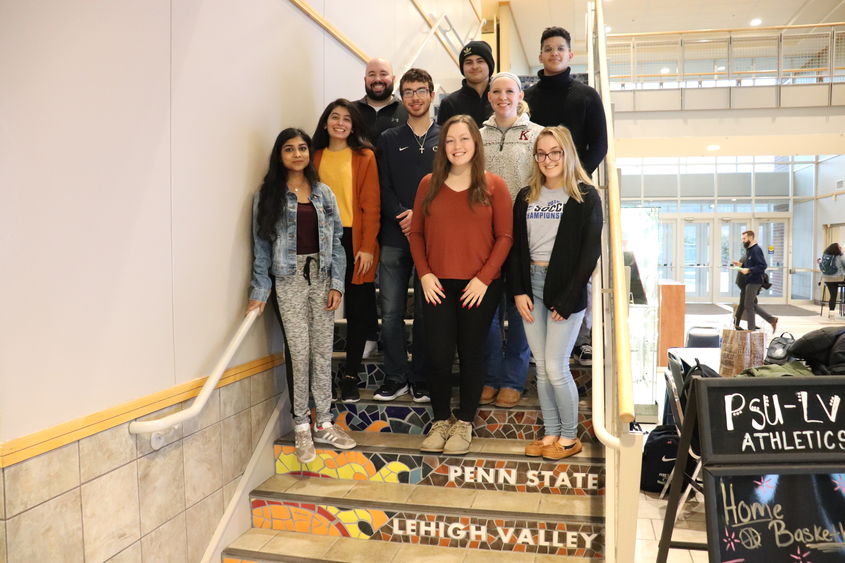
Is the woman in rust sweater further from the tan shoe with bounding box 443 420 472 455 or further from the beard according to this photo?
the beard

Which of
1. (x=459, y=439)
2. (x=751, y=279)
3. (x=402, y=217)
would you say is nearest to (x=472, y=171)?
(x=402, y=217)

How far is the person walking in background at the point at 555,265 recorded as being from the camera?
280 centimetres

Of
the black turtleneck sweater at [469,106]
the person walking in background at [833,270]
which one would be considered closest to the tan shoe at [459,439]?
the black turtleneck sweater at [469,106]

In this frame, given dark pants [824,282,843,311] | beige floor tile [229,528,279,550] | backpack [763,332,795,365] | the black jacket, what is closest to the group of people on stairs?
the black jacket

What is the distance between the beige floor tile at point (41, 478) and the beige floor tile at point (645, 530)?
117 inches

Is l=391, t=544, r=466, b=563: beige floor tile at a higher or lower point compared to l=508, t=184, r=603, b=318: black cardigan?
lower

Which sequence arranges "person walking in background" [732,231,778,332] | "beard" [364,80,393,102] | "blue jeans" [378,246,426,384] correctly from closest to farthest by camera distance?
"blue jeans" [378,246,426,384], "beard" [364,80,393,102], "person walking in background" [732,231,778,332]

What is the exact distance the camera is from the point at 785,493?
2.17m

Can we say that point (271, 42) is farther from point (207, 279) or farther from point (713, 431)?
point (713, 431)

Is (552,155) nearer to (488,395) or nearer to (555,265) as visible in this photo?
(555,265)

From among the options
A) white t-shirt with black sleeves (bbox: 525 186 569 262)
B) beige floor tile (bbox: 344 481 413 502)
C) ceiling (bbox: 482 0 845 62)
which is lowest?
beige floor tile (bbox: 344 481 413 502)

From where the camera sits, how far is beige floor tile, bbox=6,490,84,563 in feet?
5.89

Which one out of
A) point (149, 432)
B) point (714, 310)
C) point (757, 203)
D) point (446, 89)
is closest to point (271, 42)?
point (149, 432)

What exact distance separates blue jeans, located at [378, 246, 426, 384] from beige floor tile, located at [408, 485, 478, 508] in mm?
647
